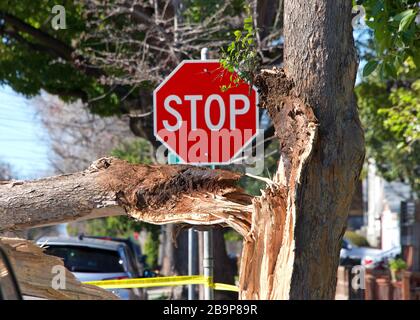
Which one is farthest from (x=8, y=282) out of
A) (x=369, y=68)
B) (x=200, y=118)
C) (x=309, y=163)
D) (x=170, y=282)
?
(x=170, y=282)

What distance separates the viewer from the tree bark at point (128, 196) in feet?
17.5

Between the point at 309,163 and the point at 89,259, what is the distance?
717 cm

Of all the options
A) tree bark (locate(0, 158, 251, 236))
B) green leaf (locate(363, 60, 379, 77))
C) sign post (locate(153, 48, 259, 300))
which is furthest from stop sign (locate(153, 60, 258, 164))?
tree bark (locate(0, 158, 251, 236))

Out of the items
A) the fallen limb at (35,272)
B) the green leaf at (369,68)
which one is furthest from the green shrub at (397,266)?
the fallen limb at (35,272)

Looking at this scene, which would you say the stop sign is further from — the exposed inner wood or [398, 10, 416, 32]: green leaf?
the exposed inner wood

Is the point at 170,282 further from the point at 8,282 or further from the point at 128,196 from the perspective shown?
the point at 8,282

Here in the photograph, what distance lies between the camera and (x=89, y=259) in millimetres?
11453

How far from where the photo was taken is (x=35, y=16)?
16.0 meters

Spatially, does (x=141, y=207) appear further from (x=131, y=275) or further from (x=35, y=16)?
(x=35, y=16)

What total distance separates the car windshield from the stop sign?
14.9ft

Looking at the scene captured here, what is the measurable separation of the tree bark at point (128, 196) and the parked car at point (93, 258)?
5388 millimetres

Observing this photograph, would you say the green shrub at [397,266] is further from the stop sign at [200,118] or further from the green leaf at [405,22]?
the green leaf at [405,22]

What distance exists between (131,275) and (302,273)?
7.28 metres
